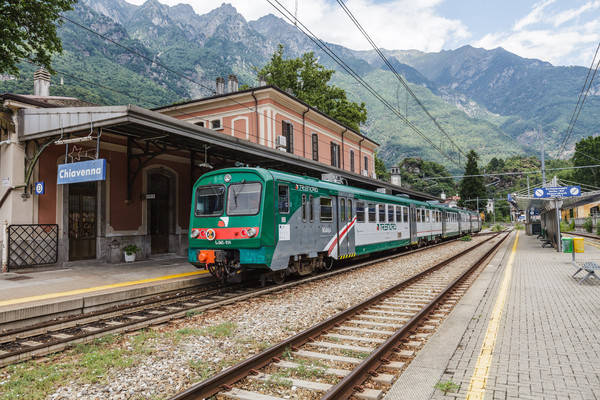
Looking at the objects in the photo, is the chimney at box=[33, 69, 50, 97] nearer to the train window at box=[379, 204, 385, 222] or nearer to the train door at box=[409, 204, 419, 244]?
the train window at box=[379, 204, 385, 222]

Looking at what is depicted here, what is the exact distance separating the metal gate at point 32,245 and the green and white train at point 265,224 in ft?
16.8

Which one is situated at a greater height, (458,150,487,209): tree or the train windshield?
(458,150,487,209): tree

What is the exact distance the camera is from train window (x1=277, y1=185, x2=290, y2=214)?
986 centimetres

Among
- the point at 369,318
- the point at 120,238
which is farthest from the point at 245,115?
the point at 369,318

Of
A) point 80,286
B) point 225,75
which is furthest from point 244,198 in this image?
point 225,75

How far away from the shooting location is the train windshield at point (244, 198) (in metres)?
9.41

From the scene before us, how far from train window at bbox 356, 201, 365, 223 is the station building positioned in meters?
3.39

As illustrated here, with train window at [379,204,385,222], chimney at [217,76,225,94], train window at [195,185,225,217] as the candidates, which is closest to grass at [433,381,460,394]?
train window at [195,185,225,217]

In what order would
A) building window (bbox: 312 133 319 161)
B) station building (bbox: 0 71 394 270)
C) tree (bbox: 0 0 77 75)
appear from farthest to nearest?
building window (bbox: 312 133 319 161) < tree (bbox: 0 0 77 75) < station building (bbox: 0 71 394 270)

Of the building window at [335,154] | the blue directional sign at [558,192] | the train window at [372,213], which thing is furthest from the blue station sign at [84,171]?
the building window at [335,154]

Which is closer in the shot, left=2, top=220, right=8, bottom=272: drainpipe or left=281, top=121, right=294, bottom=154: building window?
left=2, top=220, right=8, bottom=272: drainpipe

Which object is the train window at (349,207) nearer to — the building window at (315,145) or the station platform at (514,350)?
the station platform at (514,350)

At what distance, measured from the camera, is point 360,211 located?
14.5m

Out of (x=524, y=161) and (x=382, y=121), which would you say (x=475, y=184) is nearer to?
(x=524, y=161)
